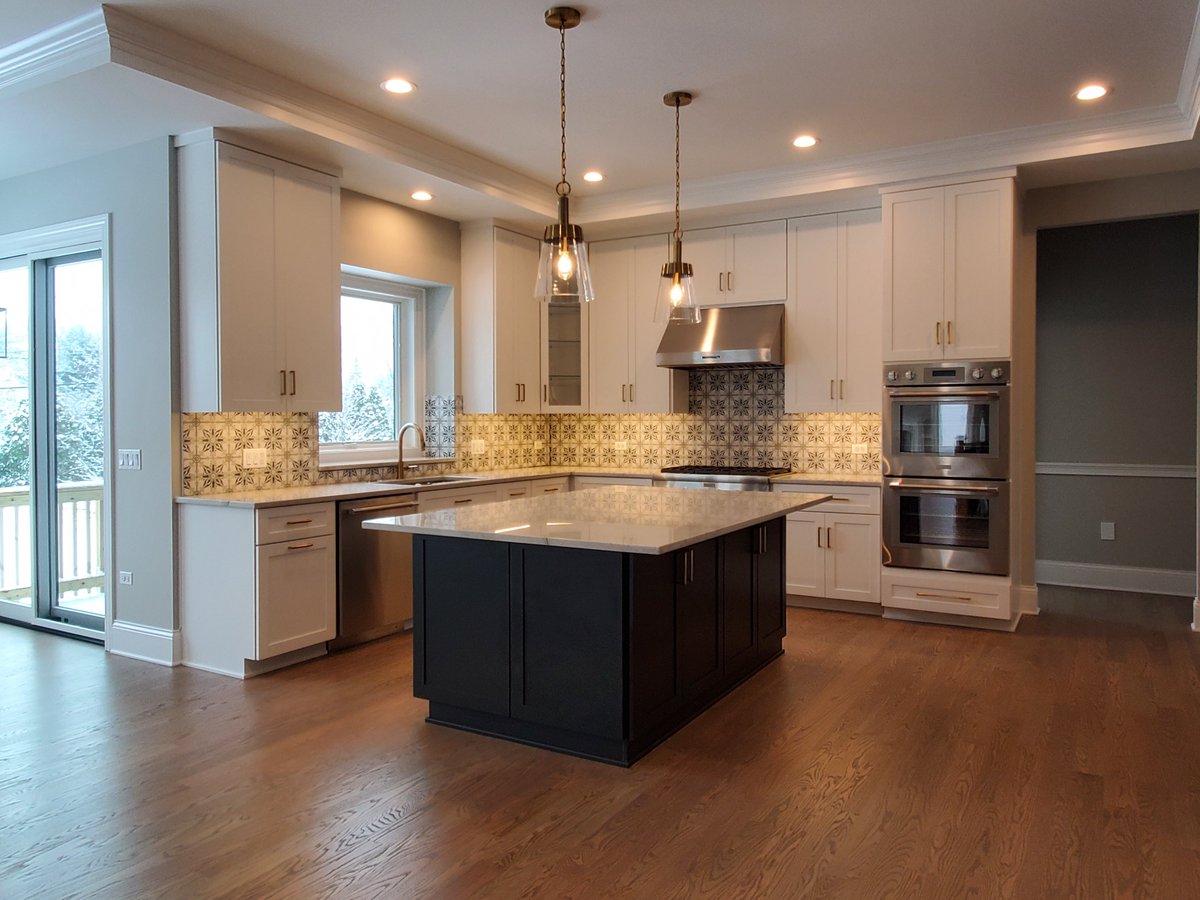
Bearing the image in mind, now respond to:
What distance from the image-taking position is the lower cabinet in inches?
159

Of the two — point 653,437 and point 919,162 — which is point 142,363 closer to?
point 653,437

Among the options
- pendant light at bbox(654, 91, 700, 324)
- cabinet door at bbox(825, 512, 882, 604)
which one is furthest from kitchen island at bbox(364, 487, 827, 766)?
cabinet door at bbox(825, 512, 882, 604)

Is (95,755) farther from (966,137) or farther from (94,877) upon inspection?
(966,137)

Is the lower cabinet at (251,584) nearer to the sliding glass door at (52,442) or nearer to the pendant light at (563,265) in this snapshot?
the sliding glass door at (52,442)

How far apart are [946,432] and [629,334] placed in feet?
7.73

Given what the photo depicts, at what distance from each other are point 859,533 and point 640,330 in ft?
7.02

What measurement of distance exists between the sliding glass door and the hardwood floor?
0.94 metres

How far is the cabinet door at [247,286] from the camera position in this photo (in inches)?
161

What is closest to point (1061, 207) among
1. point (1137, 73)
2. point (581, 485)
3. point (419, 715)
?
point (1137, 73)

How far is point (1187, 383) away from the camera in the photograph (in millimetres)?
5773

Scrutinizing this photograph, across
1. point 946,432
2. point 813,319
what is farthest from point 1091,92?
point 813,319

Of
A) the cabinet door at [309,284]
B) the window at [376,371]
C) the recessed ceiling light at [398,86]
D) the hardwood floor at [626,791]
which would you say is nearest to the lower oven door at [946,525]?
the hardwood floor at [626,791]

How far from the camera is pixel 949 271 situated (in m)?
4.98

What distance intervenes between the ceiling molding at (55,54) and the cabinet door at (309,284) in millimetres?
1081
